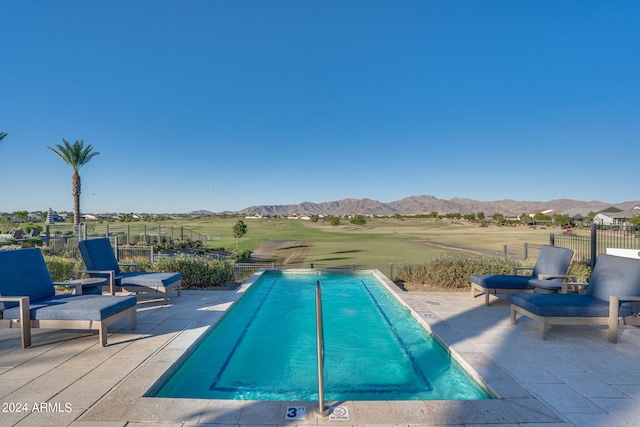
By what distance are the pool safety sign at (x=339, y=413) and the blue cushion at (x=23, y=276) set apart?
14.7 feet

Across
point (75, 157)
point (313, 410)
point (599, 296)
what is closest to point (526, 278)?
point (599, 296)

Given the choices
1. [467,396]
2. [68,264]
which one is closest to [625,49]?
[467,396]

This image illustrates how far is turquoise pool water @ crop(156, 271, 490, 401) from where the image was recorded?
11.2 feet

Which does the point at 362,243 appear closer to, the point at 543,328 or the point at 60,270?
the point at 60,270

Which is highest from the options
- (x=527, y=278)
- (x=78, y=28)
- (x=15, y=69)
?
(x=78, y=28)

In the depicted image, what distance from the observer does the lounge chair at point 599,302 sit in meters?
4.25

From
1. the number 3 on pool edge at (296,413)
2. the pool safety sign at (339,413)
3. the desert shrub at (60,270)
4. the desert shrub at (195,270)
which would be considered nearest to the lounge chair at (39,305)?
the number 3 on pool edge at (296,413)

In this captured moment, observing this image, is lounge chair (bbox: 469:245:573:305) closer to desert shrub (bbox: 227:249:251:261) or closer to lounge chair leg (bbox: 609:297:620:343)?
lounge chair leg (bbox: 609:297:620:343)

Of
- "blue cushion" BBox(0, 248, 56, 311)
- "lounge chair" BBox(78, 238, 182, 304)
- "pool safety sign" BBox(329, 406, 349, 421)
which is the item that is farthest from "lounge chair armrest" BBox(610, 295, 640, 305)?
"blue cushion" BBox(0, 248, 56, 311)

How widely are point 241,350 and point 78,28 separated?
1259cm

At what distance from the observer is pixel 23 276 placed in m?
4.28

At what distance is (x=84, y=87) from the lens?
14.4m

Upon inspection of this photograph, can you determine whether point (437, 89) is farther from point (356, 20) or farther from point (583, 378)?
point (583, 378)

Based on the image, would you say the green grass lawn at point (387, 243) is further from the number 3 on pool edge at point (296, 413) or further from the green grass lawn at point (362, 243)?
the number 3 on pool edge at point (296, 413)
